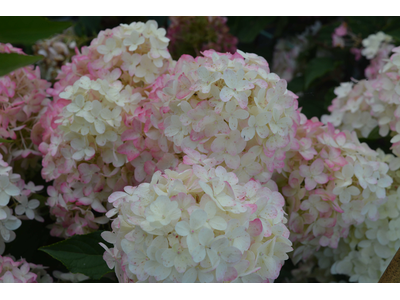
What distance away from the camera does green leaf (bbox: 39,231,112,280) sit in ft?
1.61

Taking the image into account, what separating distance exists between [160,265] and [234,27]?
38.6 inches

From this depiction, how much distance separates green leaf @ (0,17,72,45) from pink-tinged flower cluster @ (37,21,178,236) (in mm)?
207

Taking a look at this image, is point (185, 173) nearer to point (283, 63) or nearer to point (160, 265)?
point (160, 265)

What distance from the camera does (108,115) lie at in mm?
502

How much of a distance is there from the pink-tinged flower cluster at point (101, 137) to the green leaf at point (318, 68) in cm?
58

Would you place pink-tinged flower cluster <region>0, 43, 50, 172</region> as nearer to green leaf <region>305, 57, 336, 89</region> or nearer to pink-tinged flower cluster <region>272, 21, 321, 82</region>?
green leaf <region>305, 57, 336, 89</region>

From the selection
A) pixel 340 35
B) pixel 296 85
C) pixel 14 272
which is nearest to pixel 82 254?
pixel 14 272

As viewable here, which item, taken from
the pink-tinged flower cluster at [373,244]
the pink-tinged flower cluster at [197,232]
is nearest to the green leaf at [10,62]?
the pink-tinged flower cluster at [197,232]

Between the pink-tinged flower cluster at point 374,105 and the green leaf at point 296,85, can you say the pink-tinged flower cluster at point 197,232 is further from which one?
the green leaf at point 296,85

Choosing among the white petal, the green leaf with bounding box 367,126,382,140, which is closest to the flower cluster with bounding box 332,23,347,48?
the green leaf with bounding box 367,126,382,140

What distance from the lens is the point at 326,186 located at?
1.76ft

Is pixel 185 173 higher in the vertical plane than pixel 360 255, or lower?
higher

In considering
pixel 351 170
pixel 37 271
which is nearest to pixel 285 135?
pixel 351 170

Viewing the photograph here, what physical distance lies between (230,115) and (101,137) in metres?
0.17
